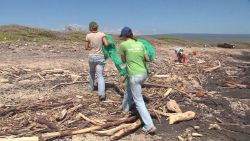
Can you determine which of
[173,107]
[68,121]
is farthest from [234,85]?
[68,121]

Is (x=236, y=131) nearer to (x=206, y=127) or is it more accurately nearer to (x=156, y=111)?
(x=206, y=127)

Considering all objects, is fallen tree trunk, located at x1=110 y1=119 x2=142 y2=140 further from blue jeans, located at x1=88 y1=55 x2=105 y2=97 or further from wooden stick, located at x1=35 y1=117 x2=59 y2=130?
blue jeans, located at x1=88 y1=55 x2=105 y2=97

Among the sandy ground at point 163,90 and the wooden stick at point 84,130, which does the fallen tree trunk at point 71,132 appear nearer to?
the wooden stick at point 84,130

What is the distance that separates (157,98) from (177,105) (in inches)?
39.9

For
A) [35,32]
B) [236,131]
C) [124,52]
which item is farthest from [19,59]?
[35,32]

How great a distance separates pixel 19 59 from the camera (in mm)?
18969

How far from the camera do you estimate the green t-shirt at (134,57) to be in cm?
920

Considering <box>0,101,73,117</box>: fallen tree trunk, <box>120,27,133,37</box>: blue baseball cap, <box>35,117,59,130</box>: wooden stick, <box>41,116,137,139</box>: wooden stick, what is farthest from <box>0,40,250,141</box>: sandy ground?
<box>120,27,133,37</box>: blue baseball cap

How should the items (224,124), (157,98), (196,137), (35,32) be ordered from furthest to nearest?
1. (35,32)
2. (157,98)
3. (224,124)
4. (196,137)

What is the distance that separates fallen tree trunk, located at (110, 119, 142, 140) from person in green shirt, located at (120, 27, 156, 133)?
21 cm

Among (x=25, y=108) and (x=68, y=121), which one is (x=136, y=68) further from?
(x=25, y=108)

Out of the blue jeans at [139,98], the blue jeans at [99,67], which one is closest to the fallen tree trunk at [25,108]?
the blue jeans at [99,67]

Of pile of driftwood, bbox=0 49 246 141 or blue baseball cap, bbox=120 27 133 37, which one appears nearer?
pile of driftwood, bbox=0 49 246 141

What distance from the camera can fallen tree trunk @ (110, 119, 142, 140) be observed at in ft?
28.6
